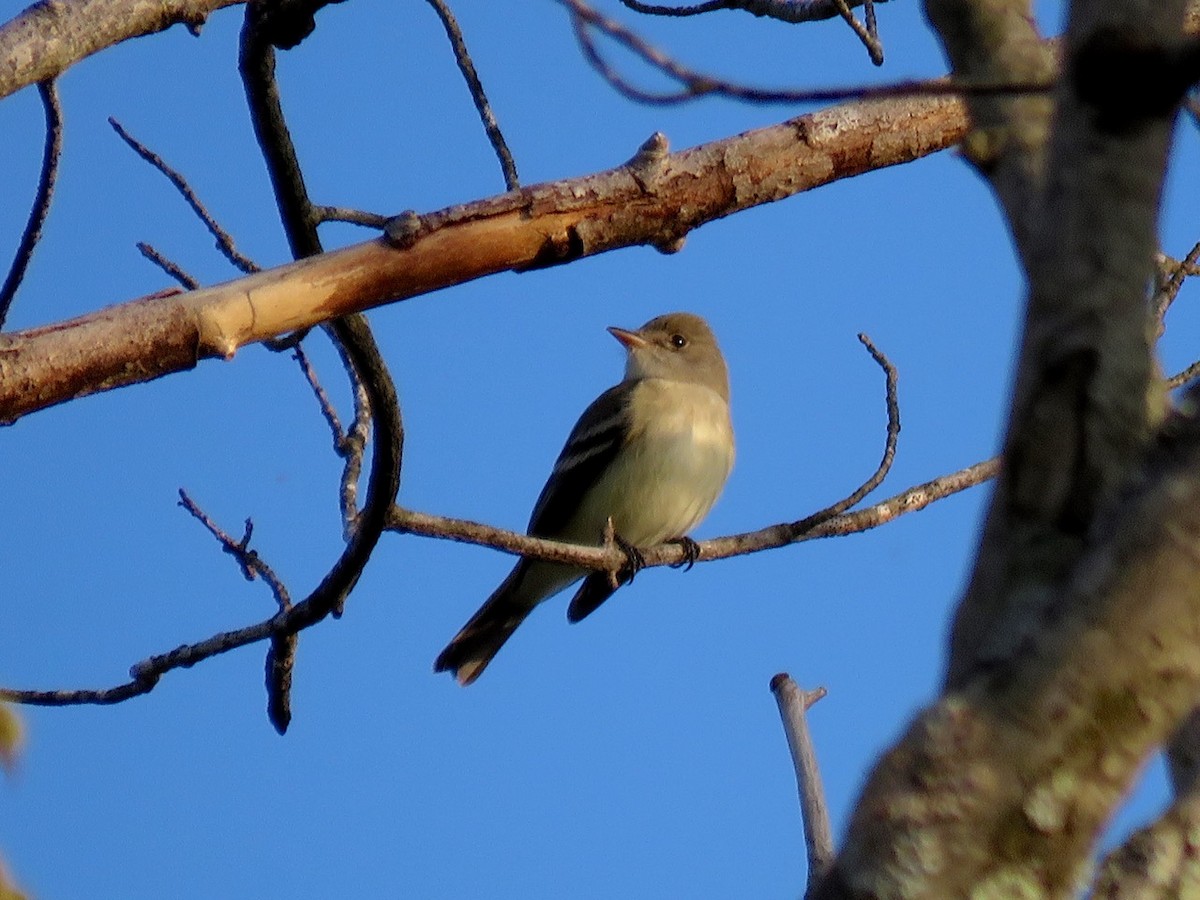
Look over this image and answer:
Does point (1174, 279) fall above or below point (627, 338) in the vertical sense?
Result: below

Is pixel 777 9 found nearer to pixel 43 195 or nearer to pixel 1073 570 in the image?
pixel 43 195

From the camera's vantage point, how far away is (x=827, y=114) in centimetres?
548

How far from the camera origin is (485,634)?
9070mm

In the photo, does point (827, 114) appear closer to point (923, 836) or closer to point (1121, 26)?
point (1121, 26)

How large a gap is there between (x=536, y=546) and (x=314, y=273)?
112 centimetres

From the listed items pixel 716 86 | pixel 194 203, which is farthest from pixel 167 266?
pixel 716 86

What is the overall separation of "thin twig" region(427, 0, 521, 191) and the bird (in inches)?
142

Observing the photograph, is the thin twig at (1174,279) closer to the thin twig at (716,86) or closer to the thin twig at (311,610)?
the thin twig at (311,610)

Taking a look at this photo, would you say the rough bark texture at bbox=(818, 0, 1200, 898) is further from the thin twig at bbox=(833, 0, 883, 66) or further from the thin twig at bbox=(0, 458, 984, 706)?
the thin twig at bbox=(833, 0, 883, 66)

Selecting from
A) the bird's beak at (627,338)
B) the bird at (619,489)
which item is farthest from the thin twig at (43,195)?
the bird's beak at (627,338)

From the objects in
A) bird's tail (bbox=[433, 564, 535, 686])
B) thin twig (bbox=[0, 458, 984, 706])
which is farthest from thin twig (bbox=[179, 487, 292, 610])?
bird's tail (bbox=[433, 564, 535, 686])

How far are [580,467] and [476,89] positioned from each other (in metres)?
4.21

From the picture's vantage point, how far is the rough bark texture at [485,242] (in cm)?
422

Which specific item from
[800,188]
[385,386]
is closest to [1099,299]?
[385,386]
